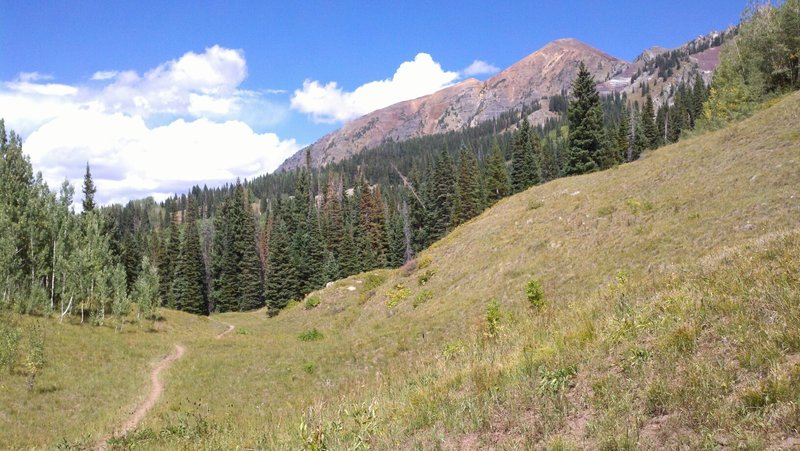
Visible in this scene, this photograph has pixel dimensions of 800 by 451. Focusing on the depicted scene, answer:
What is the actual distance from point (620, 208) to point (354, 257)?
57278mm

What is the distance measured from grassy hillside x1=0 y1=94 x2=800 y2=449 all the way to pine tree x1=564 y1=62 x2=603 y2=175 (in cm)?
1361

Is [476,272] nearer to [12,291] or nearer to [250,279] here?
[12,291]

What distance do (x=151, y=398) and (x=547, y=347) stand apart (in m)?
18.7

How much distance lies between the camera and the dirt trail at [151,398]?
12.5 meters

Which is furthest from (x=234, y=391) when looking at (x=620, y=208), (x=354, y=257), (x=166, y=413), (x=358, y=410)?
(x=354, y=257)

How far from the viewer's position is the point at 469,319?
20500mm

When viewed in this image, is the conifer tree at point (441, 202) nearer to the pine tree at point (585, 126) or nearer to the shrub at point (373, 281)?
the pine tree at point (585, 126)

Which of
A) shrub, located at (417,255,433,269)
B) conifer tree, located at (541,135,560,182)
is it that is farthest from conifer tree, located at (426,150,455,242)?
shrub, located at (417,255,433,269)

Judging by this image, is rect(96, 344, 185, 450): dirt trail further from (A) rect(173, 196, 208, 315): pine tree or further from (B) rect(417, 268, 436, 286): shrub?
(A) rect(173, 196, 208, 315): pine tree

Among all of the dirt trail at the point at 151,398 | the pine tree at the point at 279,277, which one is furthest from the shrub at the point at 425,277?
the pine tree at the point at 279,277

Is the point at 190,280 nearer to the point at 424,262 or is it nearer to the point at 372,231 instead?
the point at 372,231

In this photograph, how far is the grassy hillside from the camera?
4945 millimetres

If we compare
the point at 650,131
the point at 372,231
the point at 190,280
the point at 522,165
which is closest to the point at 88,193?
the point at 190,280

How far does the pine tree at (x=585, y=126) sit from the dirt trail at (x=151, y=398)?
47910mm
